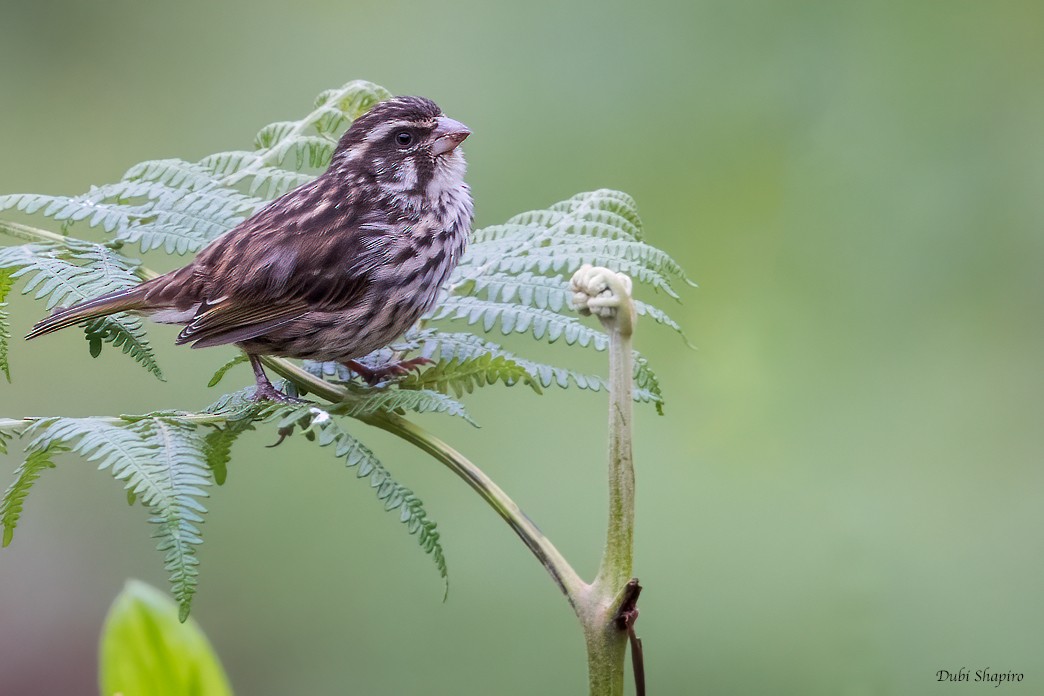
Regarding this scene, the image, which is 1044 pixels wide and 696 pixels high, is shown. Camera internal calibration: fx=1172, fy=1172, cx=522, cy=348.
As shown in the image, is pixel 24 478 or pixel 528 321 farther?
pixel 528 321

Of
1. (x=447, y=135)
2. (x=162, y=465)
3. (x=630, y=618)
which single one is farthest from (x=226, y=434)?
(x=447, y=135)

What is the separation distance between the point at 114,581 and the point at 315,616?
82cm

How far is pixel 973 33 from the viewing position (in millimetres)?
5238

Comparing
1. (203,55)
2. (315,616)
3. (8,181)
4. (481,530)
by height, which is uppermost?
(203,55)

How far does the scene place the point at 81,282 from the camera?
6.51 ft

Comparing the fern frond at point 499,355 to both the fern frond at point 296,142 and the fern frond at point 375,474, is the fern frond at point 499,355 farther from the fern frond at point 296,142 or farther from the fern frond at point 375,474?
the fern frond at point 296,142

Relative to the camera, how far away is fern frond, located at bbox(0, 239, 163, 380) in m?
1.92

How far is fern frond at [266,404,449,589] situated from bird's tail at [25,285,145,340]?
545mm

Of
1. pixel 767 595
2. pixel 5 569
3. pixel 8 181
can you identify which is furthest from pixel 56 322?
pixel 8 181

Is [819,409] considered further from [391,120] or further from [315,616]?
[391,120]

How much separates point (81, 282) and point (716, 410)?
9.41ft
